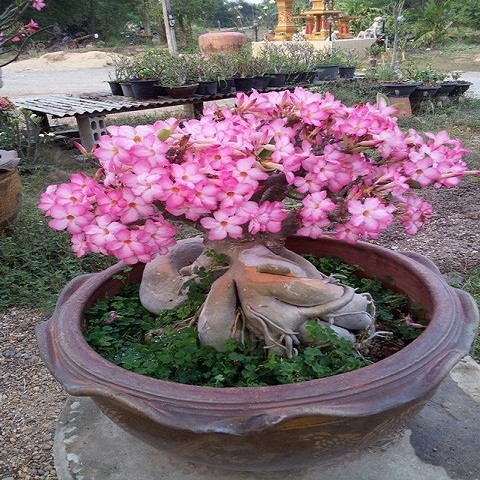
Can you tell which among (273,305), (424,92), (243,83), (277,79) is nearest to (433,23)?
(424,92)

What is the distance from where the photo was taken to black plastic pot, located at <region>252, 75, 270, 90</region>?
7.45 m

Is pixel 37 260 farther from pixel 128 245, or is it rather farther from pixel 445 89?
pixel 445 89

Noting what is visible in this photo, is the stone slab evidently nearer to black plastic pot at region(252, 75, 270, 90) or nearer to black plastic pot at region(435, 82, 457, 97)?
black plastic pot at region(252, 75, 270, 90)

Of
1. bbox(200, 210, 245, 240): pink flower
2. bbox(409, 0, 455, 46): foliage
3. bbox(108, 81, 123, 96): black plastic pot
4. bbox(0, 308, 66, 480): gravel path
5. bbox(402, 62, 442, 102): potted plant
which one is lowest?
bbox(409, 0, 455, 46): foliage

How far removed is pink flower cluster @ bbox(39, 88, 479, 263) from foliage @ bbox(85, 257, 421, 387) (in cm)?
29

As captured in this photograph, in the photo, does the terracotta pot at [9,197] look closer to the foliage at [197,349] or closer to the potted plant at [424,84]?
the foliage at [197,349]

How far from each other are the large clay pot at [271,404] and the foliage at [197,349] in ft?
0.51

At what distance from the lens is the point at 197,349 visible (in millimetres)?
1366

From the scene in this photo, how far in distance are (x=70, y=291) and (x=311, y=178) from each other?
0.81 metres

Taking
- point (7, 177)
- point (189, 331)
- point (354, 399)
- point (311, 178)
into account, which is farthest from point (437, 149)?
point (7, 177)

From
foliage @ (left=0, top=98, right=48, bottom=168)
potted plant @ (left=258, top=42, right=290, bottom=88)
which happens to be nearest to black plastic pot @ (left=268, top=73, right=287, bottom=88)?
potted plant @ (left=258, top=42, right=290, bottom=88)

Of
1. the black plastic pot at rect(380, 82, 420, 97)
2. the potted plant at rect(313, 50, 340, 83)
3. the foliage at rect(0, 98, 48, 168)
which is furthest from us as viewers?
Result: the potted plant at rect(313, 50, 340, 83)

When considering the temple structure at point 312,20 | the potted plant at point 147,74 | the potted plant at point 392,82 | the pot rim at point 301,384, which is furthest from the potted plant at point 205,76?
the temple structure at point 312,20

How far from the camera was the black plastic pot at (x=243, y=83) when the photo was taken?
24.3 feet
